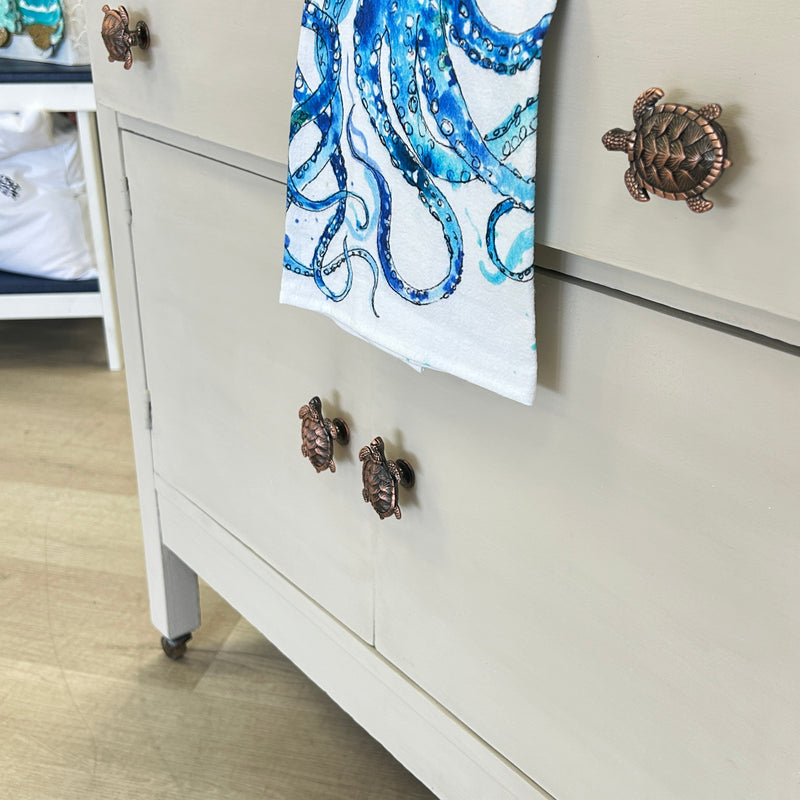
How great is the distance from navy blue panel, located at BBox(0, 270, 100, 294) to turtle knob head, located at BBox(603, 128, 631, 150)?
5.15 ft

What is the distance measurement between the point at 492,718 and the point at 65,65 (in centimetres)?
147

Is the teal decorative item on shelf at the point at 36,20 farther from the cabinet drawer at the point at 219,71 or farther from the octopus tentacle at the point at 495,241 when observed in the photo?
the octopus tentacle at the point at 495,241

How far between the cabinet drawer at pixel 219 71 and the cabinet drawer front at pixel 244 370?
1.5 inches

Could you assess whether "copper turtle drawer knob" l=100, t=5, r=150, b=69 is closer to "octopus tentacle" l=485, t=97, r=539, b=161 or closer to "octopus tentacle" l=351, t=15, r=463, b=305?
"octopus tentacle" l=351, t=15, r=463, b=305

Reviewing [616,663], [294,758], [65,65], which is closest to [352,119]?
[616,663]

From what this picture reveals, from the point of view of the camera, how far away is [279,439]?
802 millimetres

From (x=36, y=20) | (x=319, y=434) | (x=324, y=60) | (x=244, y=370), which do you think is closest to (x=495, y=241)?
(x=324, y=60)

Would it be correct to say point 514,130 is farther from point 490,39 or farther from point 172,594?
point 172,594

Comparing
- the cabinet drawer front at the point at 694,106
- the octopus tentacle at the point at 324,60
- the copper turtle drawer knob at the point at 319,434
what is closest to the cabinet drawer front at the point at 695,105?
the cabinet drawer front at the point at 694,106

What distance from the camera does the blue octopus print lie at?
464mm

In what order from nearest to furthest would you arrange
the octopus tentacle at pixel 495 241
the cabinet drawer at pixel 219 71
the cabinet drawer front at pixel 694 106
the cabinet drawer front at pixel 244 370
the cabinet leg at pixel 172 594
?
the cabinet drawer front at pixel 694 106
the octopus tentacle at pixel 495 241
the cabinet drawer at pixel 219 71
the cabinet drawer front at pixel 244 370
the cabinet leg at pixel 172 594

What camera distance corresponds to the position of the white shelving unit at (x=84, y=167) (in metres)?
1.64

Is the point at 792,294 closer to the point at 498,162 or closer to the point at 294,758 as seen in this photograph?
the point at 498,162

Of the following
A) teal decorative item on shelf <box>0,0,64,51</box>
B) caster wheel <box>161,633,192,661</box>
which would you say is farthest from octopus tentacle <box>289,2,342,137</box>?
teal decorative item on shelf <box>0,0,64,51</box>
